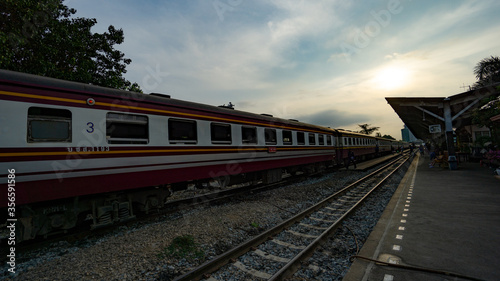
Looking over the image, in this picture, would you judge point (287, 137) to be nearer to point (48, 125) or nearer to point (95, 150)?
point (95, 150)

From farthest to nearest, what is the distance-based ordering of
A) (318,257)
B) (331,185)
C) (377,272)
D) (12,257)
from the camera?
(331,185) < (318,257) < (12,257) < (377,272)

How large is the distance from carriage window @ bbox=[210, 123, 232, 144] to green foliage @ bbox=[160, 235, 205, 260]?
3.63 metres

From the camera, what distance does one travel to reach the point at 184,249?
4742 millimetres

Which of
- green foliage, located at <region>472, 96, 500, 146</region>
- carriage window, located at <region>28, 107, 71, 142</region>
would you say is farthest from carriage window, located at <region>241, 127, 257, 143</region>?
green foliage, located at <region>472, 96, 500, 146</region>

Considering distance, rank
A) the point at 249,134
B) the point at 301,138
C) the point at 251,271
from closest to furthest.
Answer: the point at 251,271, the point at 249,134, the point at 301,138

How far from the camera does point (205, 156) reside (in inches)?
299

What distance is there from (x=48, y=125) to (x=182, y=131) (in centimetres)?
314

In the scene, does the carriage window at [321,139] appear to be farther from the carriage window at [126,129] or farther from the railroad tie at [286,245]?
the carriage window at [126,129]

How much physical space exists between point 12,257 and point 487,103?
24.2m

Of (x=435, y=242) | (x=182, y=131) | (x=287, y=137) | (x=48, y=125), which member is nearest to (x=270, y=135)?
(x=287, y=137)

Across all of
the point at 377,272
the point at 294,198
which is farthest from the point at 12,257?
the point at 294,198

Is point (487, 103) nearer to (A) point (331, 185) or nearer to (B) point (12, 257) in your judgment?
(A) point (331, 185)

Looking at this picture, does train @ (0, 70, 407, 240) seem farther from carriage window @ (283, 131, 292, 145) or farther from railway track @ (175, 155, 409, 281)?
carriage window @ (283, 131, 292, 145)

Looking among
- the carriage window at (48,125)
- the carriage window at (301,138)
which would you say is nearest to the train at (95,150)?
the carriage window at (48,125)
